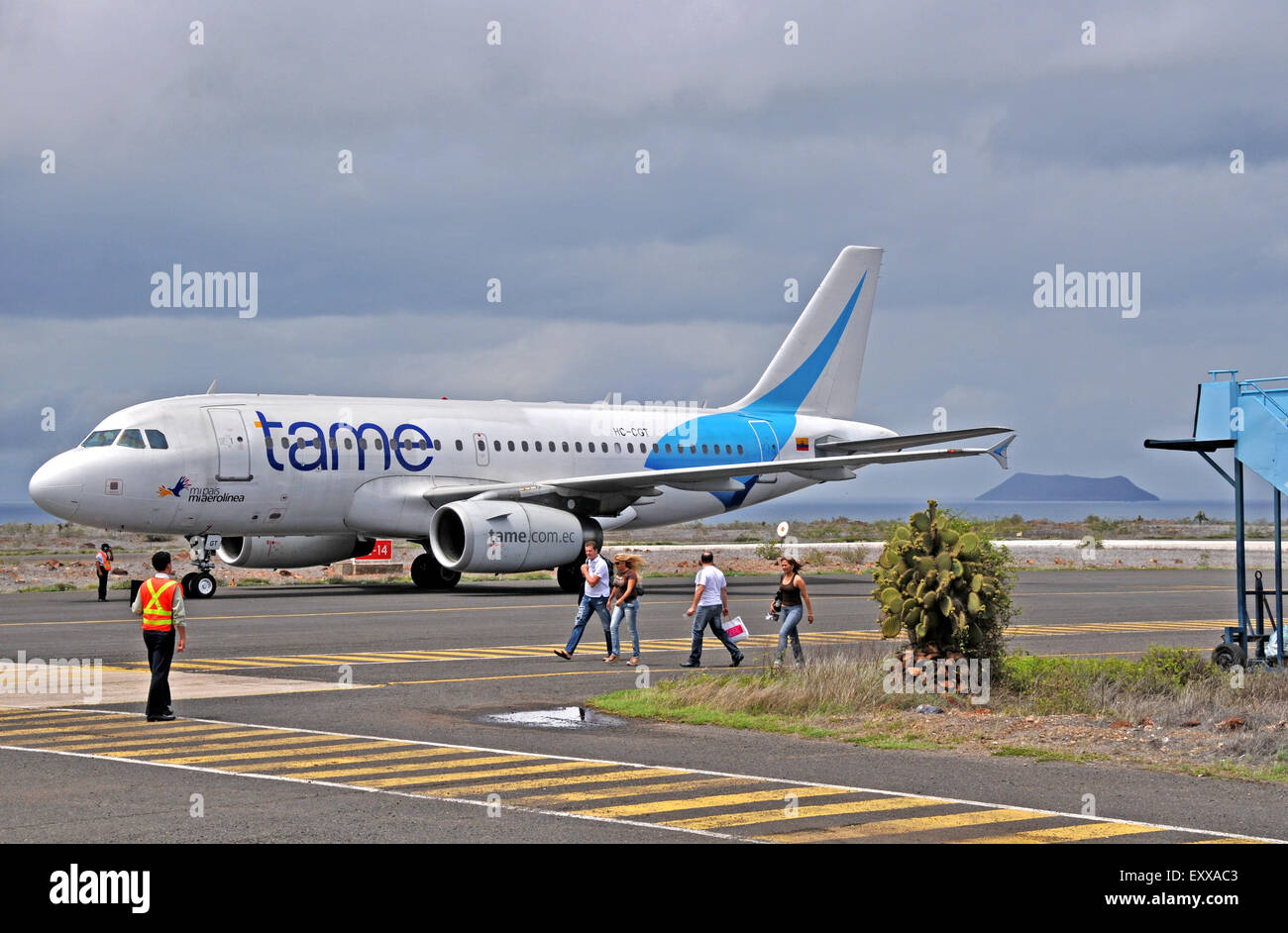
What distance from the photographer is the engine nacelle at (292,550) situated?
40.9 meters

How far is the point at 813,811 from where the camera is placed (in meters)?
12.1

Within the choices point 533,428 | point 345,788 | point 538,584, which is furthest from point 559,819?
point 538,584

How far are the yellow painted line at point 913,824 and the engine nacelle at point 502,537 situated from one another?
25.8m

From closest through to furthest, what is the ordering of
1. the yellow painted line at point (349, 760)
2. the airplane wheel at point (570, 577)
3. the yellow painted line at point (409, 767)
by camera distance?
the yellow painted line at point (409, 767) → the yellow painted line at point (349, 760) → the airplane wheel at point (570, 577)

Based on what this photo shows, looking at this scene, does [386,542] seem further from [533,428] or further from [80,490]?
[80,490]

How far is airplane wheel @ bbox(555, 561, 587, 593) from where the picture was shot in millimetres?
41750

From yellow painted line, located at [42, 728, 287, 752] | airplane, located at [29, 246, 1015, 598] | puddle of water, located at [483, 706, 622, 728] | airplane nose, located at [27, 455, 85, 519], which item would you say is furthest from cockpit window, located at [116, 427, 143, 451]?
yellow painted line, located at [42, 728, 287, 752]

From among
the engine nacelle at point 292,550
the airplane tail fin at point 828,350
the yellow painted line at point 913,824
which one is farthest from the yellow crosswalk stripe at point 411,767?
the airplane tail fin at point 828,350

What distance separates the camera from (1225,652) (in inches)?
822

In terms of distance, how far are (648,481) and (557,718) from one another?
23.1m

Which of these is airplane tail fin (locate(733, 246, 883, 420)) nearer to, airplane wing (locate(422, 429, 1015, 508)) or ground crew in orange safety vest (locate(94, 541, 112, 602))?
airplane wing (locate(422, 429, 1015, 508))

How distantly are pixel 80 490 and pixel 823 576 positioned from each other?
25698mm

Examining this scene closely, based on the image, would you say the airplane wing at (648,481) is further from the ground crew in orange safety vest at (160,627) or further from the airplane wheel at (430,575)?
the ground crew in orange safety vest at (160,627)

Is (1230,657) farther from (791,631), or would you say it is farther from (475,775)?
(475,775)
